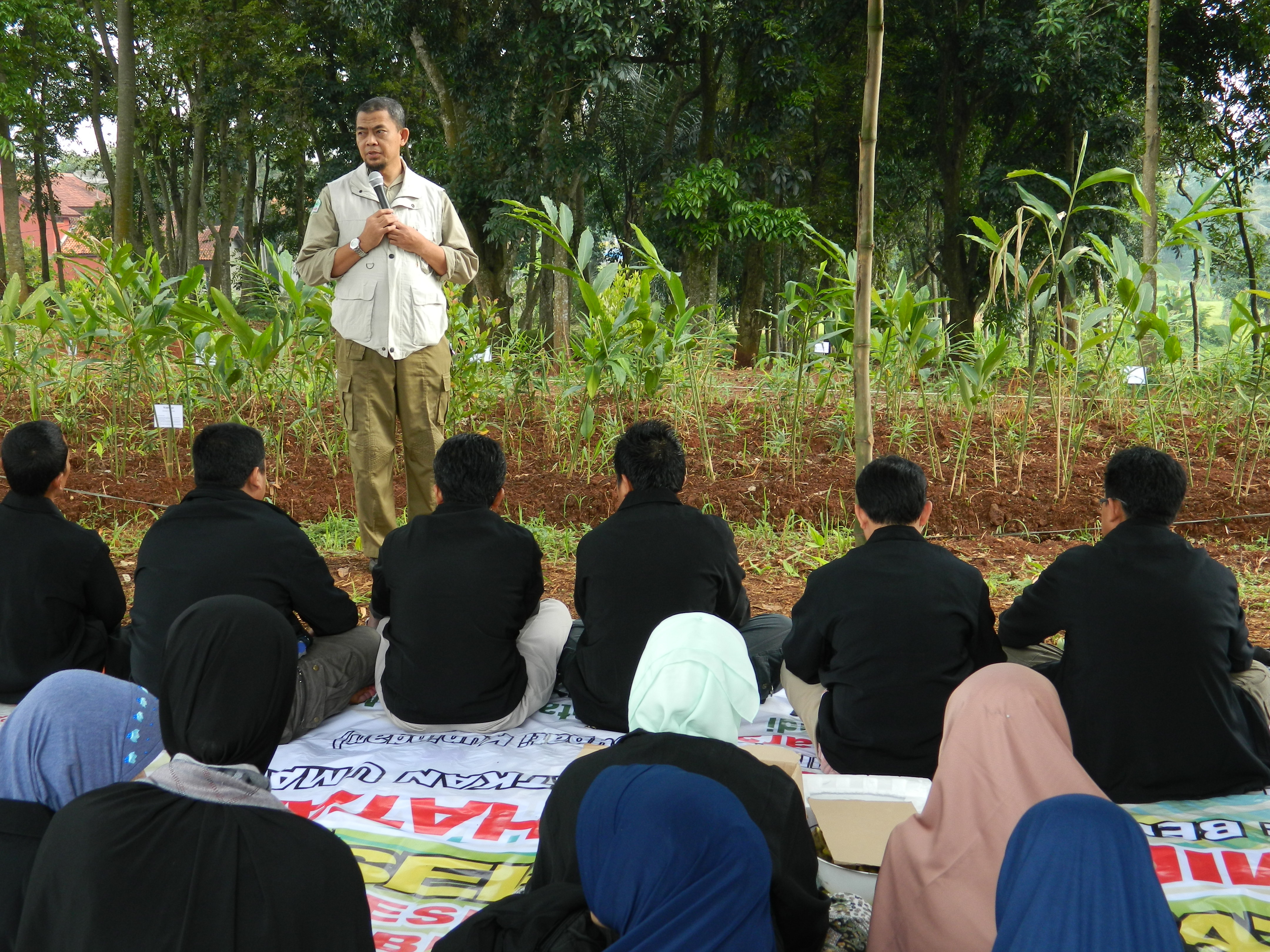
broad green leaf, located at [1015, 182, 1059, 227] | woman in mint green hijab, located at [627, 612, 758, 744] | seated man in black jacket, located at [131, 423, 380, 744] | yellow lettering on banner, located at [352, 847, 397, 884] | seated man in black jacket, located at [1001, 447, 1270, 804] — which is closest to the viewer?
woman in mint green hijab, located at [627, 612, 758, 744]

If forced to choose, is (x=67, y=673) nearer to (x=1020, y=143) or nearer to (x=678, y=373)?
(x=678, y=373)

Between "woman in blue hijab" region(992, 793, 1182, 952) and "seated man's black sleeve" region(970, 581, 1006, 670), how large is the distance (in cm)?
118

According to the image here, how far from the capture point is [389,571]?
2.72m

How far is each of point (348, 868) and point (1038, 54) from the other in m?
10.5

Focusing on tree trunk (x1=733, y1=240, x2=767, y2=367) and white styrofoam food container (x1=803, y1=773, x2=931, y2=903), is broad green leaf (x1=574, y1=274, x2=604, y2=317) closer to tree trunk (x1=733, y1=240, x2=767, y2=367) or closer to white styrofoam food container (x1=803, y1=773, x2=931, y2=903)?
white styrofoam food container (x1=803, y1=773, x2=931, y2=903)

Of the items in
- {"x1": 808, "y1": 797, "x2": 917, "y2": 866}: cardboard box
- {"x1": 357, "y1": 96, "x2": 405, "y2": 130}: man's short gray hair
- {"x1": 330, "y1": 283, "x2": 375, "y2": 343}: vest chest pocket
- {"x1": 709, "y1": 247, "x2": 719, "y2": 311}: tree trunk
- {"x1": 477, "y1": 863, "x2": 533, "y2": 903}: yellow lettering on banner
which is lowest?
{"x1": 477, "y1": 863, "x2": 533, "y2": 903}: yellow lettering on banner

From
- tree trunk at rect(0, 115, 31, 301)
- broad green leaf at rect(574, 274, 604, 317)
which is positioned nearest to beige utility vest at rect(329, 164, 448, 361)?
broad green leaf at rect(574, 274, 604, 317)

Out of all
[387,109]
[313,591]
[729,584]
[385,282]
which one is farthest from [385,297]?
[729,584]

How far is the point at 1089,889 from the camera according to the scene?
3.51ft

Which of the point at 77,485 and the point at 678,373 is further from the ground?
the point at 678,373

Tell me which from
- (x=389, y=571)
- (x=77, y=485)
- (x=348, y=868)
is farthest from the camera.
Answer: (x=77, y=485)

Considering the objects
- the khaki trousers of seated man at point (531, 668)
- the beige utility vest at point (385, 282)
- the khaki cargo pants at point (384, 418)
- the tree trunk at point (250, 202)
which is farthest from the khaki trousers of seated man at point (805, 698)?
the tree trunk at point (250, 202)

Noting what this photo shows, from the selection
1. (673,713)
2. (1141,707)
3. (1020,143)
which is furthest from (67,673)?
(1020,143)

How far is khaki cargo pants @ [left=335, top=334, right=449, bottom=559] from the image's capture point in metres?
3.88
